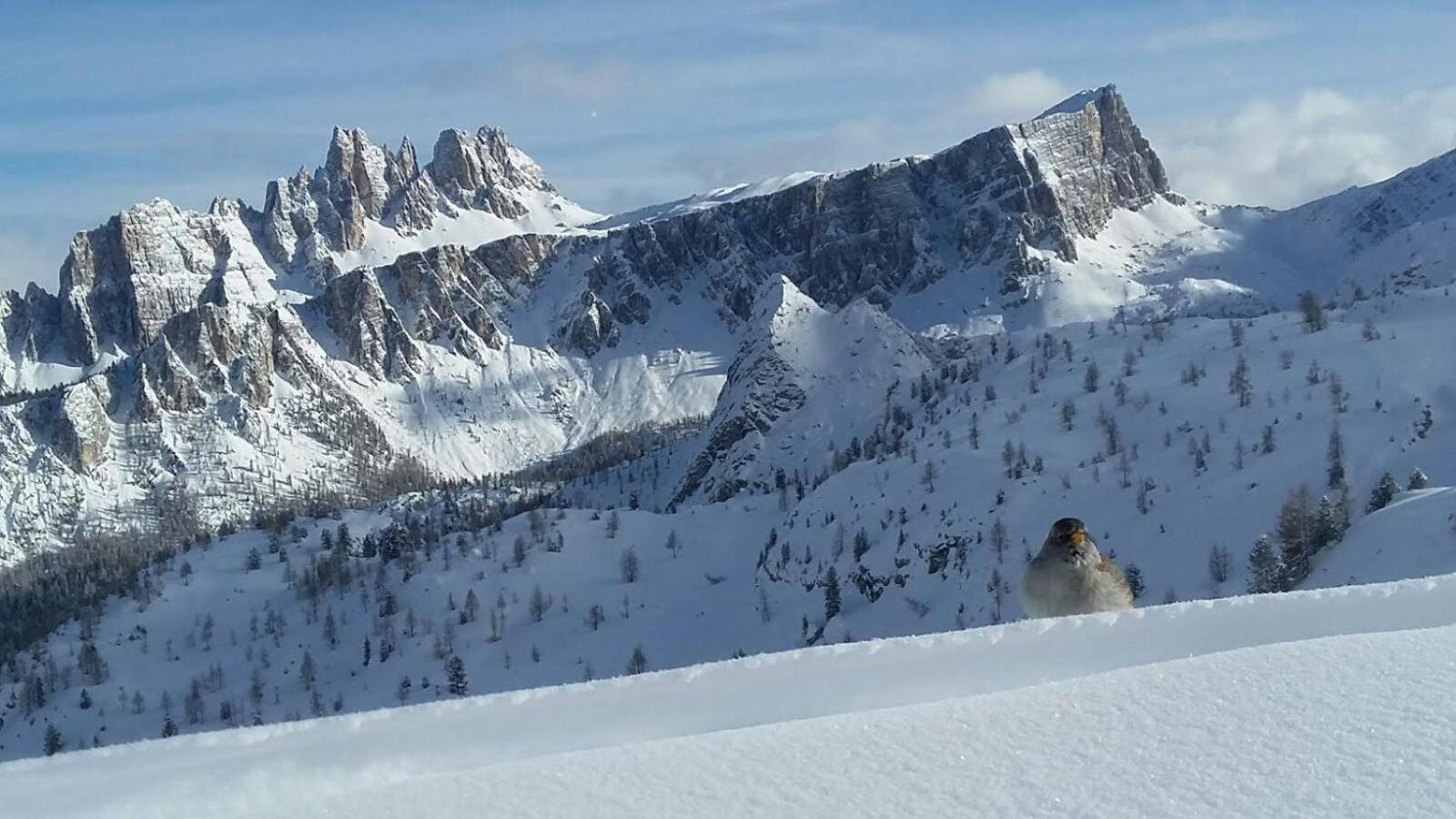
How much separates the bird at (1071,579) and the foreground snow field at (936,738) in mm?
2146

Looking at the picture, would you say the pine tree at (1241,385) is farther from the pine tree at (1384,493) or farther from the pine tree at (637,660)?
the pine tree at (637,660)

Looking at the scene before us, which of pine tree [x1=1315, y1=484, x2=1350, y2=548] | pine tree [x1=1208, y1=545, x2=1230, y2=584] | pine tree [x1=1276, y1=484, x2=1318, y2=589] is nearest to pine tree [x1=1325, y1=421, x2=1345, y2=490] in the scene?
pine tree [x1=1208, y1=545, x2=1230, y2=584]

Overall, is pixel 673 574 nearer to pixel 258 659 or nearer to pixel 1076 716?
pixel 258 659

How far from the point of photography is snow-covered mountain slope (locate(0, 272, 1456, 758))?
179ft

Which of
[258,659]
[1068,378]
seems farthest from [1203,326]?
[258,659]

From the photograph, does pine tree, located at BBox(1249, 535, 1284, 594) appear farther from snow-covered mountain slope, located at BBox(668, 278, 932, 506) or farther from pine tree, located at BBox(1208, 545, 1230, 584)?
snow-covered mountain slope, located at BBox(668, 278, 932, 506)

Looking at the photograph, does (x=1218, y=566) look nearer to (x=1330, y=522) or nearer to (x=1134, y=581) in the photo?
(x=1330, y=522)

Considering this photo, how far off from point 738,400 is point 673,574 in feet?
168

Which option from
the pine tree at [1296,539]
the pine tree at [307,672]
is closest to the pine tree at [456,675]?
the pine tree at [307,672]

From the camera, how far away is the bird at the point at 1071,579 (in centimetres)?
1024

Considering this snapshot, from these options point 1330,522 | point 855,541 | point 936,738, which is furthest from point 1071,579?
point 855,541

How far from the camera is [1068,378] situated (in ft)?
287

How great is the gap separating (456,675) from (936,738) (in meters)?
74.4

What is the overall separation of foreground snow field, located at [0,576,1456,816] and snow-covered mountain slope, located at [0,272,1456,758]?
992 inches
